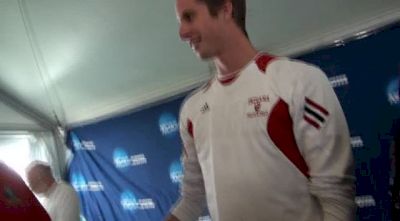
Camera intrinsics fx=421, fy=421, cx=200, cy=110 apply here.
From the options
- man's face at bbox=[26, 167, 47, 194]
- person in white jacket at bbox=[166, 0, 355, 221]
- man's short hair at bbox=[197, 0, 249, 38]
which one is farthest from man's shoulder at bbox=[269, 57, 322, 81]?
man's face at bbox=[26, 167, 47, 194]

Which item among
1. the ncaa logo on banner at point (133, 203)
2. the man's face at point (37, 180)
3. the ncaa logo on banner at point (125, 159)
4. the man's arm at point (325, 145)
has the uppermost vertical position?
the man's arm at point (325, 145)

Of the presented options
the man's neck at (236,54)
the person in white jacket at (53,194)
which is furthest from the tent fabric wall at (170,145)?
the man's neck at (236,54)

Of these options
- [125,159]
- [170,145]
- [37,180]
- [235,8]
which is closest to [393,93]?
[235,8]

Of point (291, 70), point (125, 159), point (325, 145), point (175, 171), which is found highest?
point (291, 70)

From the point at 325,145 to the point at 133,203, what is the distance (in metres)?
2.76

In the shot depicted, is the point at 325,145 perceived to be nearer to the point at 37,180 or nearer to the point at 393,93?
the point at 393,93

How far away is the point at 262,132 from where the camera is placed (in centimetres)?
81

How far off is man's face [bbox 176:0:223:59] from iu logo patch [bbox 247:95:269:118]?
0.47 ft

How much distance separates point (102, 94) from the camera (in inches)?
131

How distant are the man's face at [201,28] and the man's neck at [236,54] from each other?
21 millimetres

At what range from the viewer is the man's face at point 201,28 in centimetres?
88

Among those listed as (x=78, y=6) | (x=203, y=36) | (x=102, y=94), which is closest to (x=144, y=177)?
(x=102, y=94)

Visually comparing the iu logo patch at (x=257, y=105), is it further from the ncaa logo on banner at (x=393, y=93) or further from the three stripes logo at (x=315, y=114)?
the ncaa logo on banner at (x=393, y=93)

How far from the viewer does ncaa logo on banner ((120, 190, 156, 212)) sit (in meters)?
3.23
